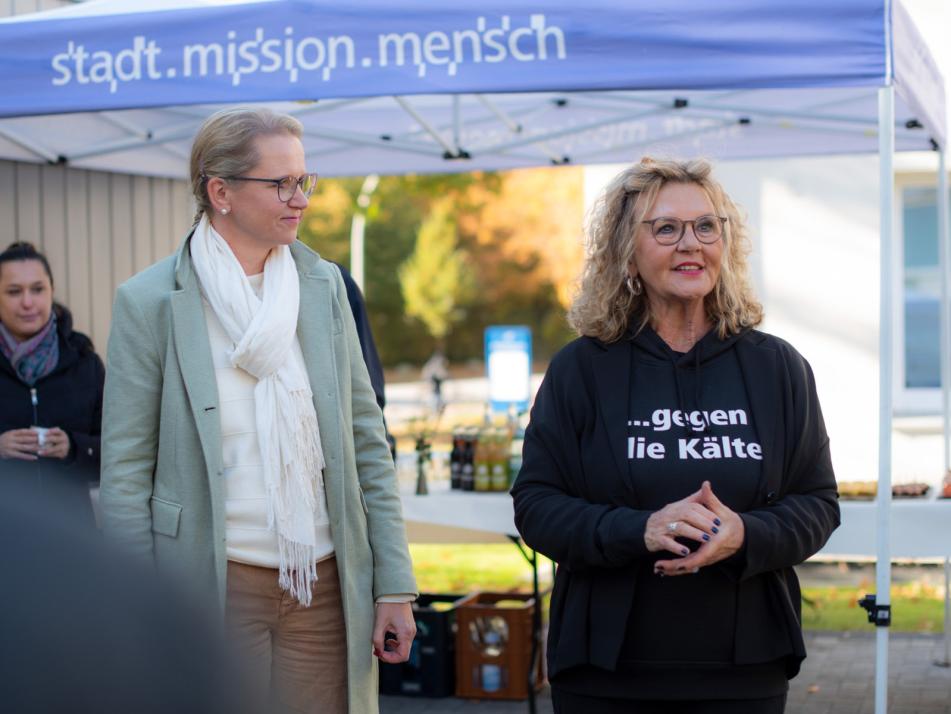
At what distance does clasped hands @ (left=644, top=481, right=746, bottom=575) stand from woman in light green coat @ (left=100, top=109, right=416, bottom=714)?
0.72 metres

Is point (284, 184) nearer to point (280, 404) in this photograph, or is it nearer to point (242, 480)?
point (280, 404)

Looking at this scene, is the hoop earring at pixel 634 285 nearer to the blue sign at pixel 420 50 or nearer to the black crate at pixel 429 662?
the blue sign at pixel 420 50

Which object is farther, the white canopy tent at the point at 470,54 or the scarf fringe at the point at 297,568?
the white canopy tent at the point at 470,54

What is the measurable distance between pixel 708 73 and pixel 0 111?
7.69 feet

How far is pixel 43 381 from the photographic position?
4.59 m

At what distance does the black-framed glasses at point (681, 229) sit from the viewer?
106 inches

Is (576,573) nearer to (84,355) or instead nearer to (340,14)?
(340,14)

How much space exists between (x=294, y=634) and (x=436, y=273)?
4062 centimetres

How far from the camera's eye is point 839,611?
797cm

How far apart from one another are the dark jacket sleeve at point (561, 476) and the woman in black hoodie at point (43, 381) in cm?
230

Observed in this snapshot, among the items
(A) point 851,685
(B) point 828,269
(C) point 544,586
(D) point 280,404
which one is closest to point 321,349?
(D) point 280,404

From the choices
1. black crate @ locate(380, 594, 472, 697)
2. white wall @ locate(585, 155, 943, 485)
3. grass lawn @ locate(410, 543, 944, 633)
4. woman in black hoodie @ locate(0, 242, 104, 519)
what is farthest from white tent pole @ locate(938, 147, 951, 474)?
woman in black hoodie @ locate(0, 242, 104, 519)

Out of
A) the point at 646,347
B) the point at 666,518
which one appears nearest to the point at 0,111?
the point at 646,347

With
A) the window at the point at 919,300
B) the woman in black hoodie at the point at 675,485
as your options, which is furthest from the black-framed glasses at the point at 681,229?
the window at the point at 919,300
